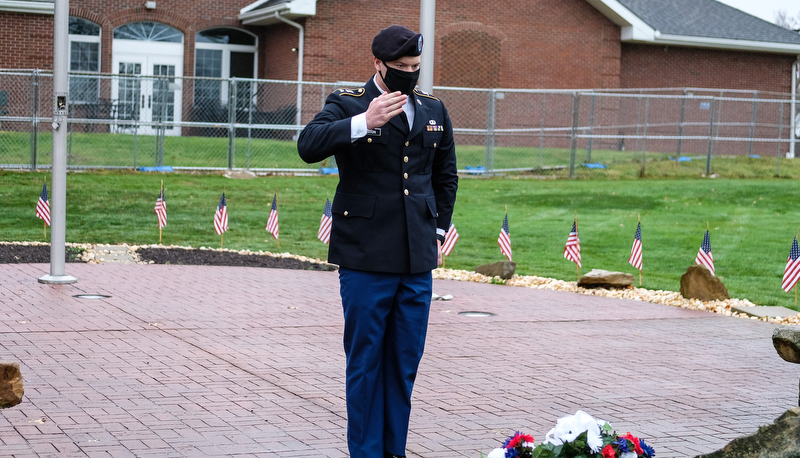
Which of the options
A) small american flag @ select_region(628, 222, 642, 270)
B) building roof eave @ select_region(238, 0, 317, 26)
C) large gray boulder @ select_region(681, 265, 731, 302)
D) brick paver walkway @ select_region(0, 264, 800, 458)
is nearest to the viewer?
brick paver walkway @ select_region(0, 264, 800, 458)

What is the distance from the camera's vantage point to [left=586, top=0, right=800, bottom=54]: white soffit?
31609mm

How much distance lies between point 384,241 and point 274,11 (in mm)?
24857

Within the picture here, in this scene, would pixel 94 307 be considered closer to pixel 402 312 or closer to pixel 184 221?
pixel 402 312

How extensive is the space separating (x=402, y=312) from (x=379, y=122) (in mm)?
891

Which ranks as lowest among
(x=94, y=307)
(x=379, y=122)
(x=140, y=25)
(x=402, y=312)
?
(x=94, y=307)

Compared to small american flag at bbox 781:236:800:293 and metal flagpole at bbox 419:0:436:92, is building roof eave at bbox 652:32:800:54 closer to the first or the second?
small american flag at bbox 781:236:800:293

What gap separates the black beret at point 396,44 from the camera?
4.25m

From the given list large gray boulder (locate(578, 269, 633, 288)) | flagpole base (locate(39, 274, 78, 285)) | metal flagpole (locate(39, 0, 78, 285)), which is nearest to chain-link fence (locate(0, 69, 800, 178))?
flagpole base (locate(39, 274, 78, 285))

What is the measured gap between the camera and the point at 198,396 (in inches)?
243

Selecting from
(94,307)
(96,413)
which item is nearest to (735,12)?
(94,307)

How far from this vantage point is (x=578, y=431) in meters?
3.78

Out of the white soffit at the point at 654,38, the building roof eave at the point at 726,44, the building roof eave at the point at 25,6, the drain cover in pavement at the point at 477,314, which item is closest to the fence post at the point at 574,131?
the white soffit at the point at 654,38

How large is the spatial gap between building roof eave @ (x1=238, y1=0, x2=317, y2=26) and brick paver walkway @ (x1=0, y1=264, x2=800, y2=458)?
17681mm

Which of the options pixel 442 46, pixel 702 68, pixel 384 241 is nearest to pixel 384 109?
pixel 384 241
